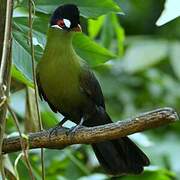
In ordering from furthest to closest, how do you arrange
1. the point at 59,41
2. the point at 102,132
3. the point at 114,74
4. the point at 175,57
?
the point at 114,74 → the point at 175,57 → the point at 59,41 → the point at 102,132

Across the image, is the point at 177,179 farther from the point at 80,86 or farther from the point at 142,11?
the point at 142,11

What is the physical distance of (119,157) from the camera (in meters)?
2.04

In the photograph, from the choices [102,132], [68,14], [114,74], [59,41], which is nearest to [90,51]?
[59,41]

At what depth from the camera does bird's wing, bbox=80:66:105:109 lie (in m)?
1.99

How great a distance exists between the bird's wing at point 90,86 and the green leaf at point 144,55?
171 cm

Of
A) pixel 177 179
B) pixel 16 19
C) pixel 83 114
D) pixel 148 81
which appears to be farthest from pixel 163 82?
pixel 16 19

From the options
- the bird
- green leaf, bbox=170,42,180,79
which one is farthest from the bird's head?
green leaf, bbox=170,42,180,79

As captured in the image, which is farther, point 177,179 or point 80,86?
point 177,179

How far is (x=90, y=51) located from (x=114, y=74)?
2.20 meters

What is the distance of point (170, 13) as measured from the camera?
1.41 meters

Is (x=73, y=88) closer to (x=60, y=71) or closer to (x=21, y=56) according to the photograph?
(x=60, y=71)

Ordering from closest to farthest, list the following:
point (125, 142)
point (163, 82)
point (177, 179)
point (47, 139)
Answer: point (47, 139)
point (125, 142)
point (177, 179)
point (163, 82)

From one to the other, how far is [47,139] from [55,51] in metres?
0.34

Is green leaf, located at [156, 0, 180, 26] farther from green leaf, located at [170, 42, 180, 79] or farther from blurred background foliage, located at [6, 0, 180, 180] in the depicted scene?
green leaf, located at [170, 42, 180, 79]
